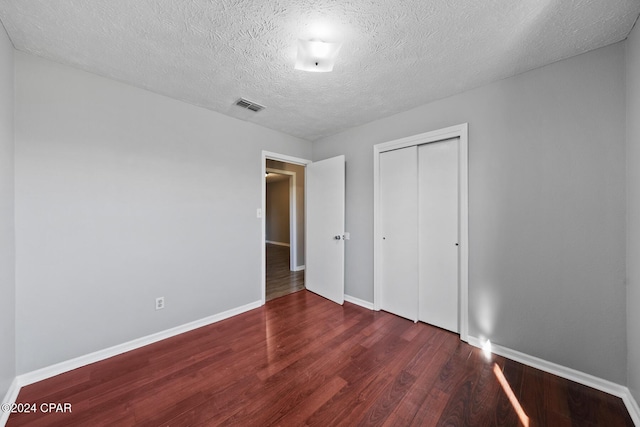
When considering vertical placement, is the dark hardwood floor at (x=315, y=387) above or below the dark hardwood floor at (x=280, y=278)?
below

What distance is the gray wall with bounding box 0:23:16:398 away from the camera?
1412mm

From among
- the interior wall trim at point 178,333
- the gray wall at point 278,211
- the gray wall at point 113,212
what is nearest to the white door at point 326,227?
the gray wall at point 113,212

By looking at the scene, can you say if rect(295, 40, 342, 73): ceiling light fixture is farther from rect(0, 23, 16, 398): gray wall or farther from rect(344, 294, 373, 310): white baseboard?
rect(344, 294, 373, 310): white baseboard

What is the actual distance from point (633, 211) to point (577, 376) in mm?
1240

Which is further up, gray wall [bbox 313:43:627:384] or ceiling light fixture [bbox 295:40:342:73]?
ceiling light fixture [bbox 295:40:342:73]

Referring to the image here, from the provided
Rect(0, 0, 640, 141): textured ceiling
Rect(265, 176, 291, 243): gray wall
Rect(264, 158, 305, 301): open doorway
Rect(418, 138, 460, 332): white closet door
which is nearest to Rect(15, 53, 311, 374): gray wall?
Rect(0, 0, 640, 141): textured ceiling

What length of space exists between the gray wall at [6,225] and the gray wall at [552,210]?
3.43 metres

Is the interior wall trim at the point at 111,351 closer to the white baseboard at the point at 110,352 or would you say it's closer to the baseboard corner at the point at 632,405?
the white baseboard at the point at 110,352

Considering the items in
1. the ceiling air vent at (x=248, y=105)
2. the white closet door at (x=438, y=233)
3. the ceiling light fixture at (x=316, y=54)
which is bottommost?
the white closet door at (x=438, y=233)

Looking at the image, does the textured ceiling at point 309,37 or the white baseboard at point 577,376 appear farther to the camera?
the white baseboard at point 577,376

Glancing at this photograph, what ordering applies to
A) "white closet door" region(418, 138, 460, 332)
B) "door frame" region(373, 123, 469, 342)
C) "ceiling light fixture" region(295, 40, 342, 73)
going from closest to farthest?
"ceiling light fixture" region(295, 40, 342, 73)
"door frame" region(373, 123, 469, 342)
"white closet door" region(418, 138, 460, 332)

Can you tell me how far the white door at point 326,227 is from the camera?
314 cm

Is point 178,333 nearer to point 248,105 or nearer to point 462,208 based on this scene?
point 248,105

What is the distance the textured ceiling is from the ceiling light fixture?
6 centimetres
